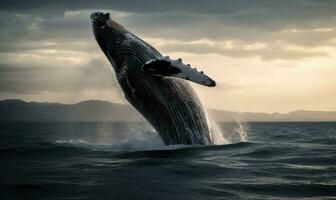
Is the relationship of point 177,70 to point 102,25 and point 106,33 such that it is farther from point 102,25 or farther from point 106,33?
point 102,25

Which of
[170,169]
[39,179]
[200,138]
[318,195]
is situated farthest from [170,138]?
[318,195]

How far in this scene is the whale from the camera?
9.67 metres

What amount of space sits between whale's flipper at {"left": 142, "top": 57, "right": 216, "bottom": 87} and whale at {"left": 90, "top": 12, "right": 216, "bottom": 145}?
624 mm

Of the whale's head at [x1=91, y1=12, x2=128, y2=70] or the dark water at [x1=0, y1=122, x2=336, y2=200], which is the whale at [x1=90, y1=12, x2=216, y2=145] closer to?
the whale's head at [x1=91, y1=12, x2=128, y2=70]

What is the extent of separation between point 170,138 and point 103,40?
2.76m

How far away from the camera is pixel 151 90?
380 inches

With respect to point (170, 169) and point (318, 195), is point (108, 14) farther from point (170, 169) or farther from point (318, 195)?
point (318, 195)

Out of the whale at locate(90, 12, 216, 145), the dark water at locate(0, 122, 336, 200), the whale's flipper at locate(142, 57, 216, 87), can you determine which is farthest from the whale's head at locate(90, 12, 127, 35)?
the dark water at locate(0, 122, 336, 200)

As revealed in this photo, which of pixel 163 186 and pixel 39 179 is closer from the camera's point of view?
pixel 163 186

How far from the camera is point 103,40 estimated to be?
10.2 m

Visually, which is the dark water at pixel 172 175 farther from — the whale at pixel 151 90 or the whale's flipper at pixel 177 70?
the whale's flipper at pixel 177 70

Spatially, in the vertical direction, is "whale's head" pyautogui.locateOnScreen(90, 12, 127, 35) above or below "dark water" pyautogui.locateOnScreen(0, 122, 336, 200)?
above

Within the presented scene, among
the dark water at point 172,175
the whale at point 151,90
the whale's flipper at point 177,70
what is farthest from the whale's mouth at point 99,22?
the dark water at point 172,175

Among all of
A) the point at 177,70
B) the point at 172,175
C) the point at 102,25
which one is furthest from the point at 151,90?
the point at 172,175
